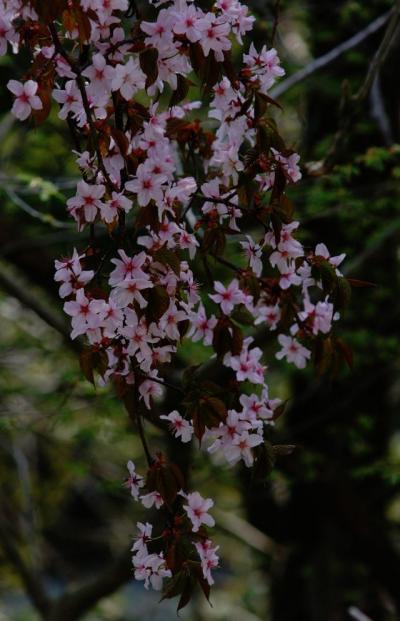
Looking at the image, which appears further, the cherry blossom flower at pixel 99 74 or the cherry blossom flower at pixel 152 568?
the cherry blossom flower at pixel 152 568

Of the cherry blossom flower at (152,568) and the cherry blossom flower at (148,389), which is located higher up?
the cherry blossom flower at (148,389)

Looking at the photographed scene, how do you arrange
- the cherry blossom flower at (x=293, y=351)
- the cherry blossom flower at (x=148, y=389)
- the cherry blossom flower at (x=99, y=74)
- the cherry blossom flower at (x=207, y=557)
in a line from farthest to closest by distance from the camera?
the cherry blossom flower at (x=293, y=351)
the cherry blossom flower at (x=148, y=389)
the cherry blossom flower at (x=207, y=557)
the cherry blossom flower at (x=99, y=74)

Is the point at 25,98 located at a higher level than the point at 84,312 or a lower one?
higher

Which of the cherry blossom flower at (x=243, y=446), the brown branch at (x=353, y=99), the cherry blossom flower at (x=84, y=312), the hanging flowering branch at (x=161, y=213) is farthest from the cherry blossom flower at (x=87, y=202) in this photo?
the brown branch at (x=353, y=99)

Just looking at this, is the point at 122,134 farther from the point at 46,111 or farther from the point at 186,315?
the point at 186,315

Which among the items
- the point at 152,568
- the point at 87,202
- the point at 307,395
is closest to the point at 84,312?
the point at 87,202

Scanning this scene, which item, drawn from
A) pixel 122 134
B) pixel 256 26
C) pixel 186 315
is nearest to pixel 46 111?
pixel 122 134

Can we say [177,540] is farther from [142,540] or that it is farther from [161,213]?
[161,213]

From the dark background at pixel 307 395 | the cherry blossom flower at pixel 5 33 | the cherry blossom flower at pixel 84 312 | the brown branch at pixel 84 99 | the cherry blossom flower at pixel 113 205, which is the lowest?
the dark background at pixel 307 395

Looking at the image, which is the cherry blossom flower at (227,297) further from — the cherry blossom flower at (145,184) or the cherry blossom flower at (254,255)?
the cherry blossom flower at (145,184)
